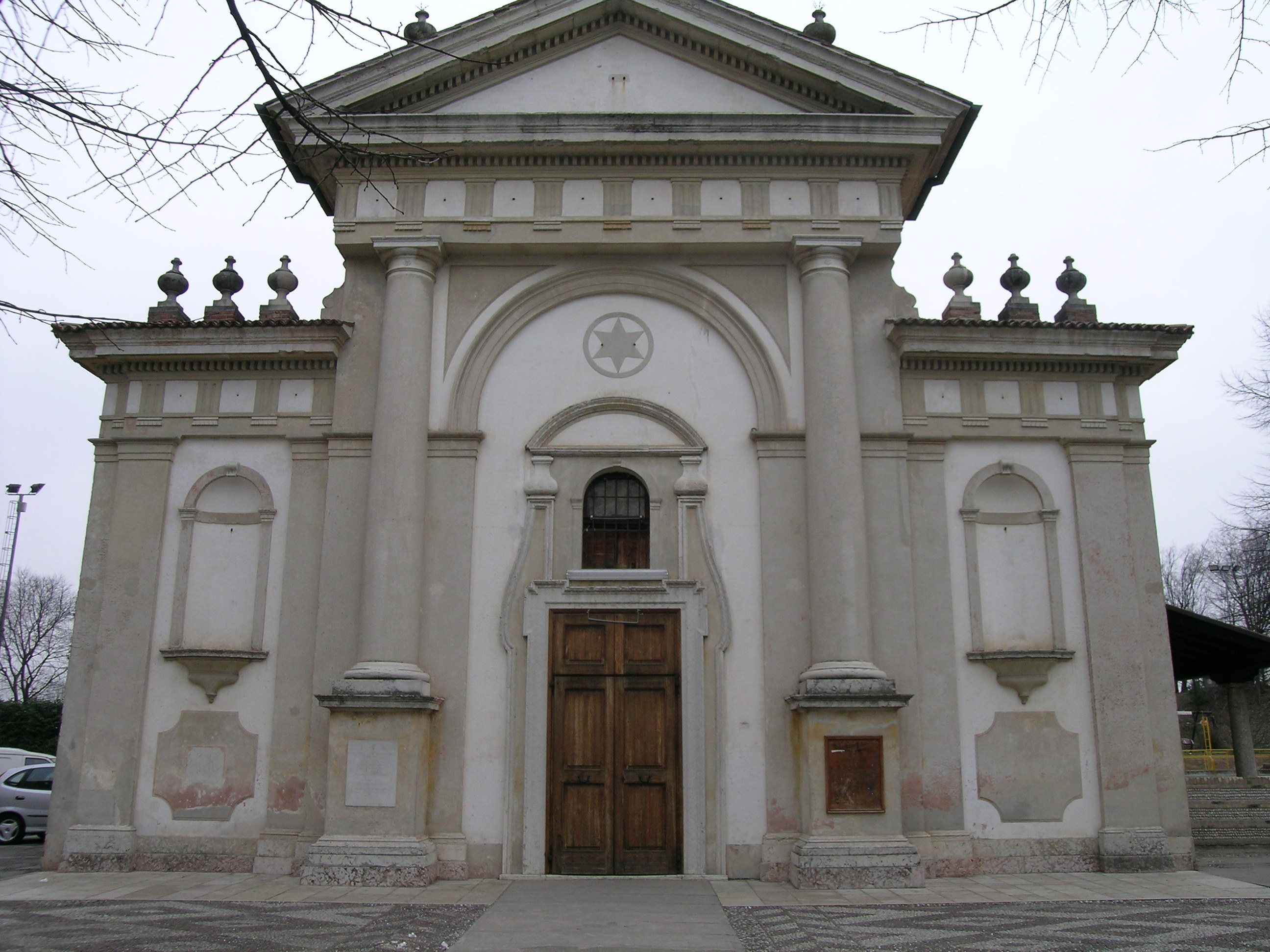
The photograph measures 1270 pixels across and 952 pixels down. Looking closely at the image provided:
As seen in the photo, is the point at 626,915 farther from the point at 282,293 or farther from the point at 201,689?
the point at 282,293

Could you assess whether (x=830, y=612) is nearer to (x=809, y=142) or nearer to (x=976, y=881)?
(x=976, y=881)

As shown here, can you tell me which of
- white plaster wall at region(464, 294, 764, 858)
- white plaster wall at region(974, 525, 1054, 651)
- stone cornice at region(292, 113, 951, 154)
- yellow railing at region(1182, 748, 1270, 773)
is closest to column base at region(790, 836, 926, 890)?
white plaster wall at region(464, 294, 764, 858)

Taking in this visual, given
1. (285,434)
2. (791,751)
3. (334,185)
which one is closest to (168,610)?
(285,434)

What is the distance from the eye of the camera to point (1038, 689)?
12.7 m

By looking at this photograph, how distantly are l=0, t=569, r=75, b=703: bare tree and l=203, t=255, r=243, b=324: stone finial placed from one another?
4503cm

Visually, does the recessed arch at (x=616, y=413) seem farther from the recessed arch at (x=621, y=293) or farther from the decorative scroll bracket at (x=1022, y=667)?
the decorative scroll bracket at (x=1022, y=667)

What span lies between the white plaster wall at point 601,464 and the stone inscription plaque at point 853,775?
0.93m

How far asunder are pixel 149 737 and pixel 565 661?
17.4 feet

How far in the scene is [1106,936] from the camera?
8.50 m

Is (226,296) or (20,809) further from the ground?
(226,296)

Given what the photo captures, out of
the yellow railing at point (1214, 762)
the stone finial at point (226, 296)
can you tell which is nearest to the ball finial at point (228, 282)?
the stone finial at point (226, 296)

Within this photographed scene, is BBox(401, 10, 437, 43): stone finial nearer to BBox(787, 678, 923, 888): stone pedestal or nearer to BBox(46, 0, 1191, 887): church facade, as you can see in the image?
BBox(46, 0, 1191, 887): church facade

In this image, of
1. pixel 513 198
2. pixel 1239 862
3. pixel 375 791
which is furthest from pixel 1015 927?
pixel 513 198

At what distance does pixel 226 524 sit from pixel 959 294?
34.7ft
